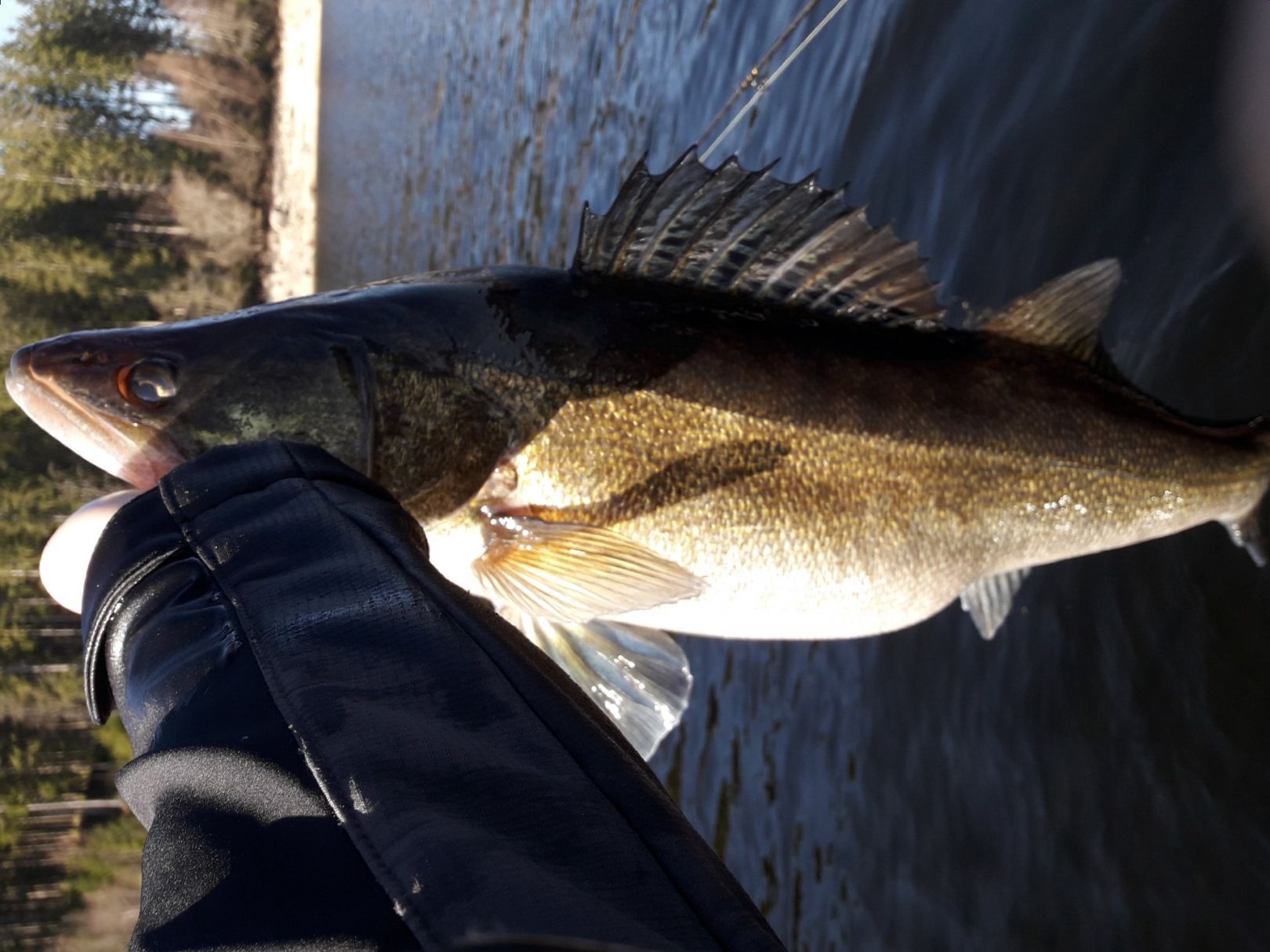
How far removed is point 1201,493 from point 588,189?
20.3 ft

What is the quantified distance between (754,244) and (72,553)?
5.96 feet

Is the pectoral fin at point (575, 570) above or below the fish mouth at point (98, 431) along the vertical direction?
below

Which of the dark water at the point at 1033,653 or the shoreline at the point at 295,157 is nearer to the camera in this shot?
the dark water at the point at 1033,653

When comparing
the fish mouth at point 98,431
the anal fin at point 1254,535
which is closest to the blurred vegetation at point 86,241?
the fish mouth at point 98,431

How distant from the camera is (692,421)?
2467mm

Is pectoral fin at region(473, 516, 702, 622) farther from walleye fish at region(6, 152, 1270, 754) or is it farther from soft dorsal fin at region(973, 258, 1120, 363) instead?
soft dorsal fin at region(973, 258, 1120, 363)

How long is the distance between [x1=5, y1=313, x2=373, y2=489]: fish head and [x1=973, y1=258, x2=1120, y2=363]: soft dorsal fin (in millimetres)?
1820

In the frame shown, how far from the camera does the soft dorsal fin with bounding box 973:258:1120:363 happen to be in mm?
2625

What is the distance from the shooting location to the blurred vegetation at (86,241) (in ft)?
75.7

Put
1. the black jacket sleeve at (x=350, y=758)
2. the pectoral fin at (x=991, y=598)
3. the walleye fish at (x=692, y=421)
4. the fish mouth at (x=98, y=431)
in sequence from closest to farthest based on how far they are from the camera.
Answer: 1. the black jacket sleeve at (x=350, y=758)
2. the fish mouth at (x=98, y=431)
3. the walleye fish at (x=692, y=421)
4. the pectoral fin at (x=991, y=598)

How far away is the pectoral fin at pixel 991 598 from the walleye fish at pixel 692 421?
4.7 inches

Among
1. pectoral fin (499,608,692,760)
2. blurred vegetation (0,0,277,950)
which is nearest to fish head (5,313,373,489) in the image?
pectoral fin (499,608,692,760)

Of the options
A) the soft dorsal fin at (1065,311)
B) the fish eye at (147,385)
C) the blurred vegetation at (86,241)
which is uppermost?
the soft dorsal fin at (1065,311)

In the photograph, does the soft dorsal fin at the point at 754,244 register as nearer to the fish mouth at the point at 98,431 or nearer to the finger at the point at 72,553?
the fish mouth at the point at 98,431
